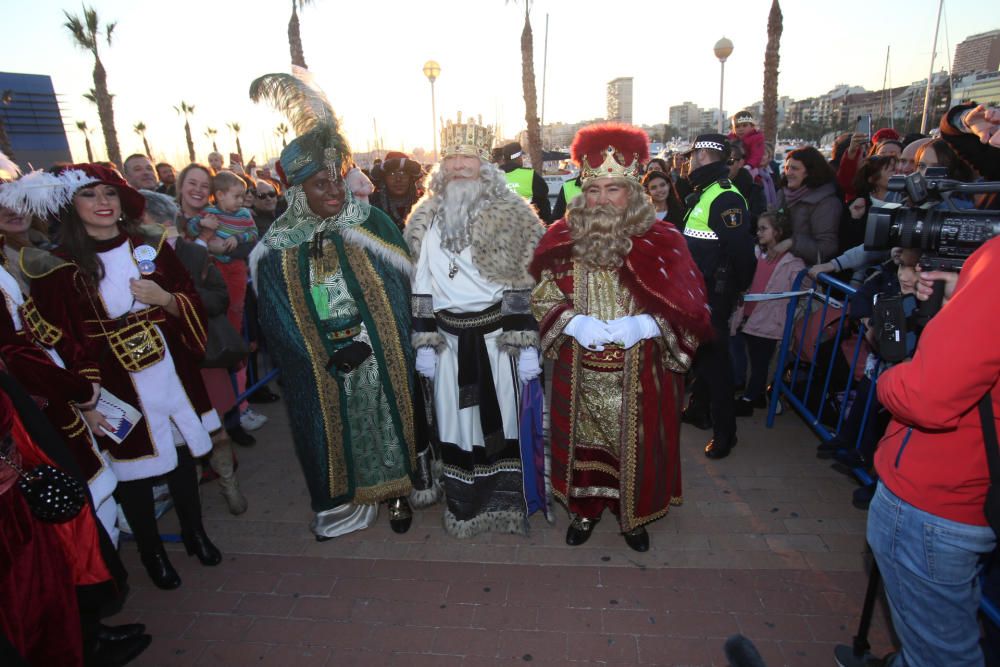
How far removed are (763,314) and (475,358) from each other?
9.42 ft

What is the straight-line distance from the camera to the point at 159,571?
122 inches

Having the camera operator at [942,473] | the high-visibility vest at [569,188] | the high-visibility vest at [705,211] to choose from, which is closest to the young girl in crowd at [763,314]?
the high-visibility vest at [705,211]

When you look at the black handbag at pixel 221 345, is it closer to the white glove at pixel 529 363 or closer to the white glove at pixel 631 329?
the white glove at pixel 529 363

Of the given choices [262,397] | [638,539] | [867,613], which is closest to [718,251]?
[638,539]

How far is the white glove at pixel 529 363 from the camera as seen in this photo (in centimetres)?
315

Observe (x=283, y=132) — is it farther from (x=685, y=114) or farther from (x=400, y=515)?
(x=685, y=114)

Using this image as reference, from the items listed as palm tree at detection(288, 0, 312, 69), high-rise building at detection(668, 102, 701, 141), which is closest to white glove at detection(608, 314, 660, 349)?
palm tree at detection(288, 0, 312, 69)

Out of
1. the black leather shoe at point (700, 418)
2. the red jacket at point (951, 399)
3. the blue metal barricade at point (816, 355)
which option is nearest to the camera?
the red jacket at point (951, 399)

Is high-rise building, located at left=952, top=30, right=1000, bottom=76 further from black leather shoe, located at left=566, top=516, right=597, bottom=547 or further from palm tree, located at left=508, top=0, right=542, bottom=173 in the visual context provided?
black leather shoe, located at left=566, top=516, right=597, bottom=547

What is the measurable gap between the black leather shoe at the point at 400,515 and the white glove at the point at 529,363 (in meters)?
1.28

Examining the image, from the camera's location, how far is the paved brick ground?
2611mm

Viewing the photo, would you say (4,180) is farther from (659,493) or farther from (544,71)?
(544,71)

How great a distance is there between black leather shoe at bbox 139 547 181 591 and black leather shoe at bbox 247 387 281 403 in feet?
9.21

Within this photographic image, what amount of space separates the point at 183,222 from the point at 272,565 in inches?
113
